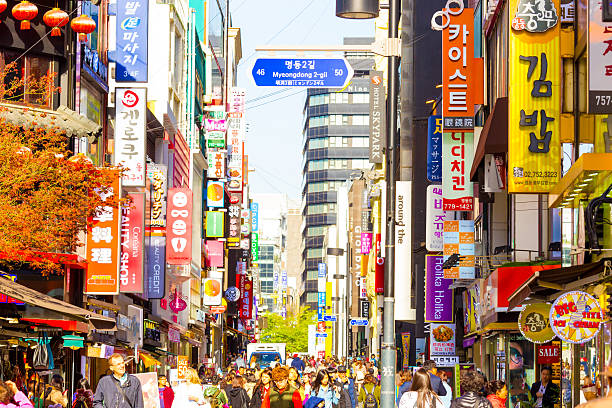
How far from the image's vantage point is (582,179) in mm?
15781

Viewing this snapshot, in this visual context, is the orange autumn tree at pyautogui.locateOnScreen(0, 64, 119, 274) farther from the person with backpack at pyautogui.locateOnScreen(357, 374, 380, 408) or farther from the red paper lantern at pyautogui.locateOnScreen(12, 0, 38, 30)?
the person with backpack at pyautogui.locateOnScreen(357, 374, 380, 408)

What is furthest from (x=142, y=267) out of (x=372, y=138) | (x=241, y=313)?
(x=241, y=313)

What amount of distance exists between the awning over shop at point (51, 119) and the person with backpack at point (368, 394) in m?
10.1

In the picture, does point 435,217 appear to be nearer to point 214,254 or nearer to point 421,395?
point 421,395

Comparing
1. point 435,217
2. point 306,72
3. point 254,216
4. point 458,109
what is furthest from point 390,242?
point 254,216

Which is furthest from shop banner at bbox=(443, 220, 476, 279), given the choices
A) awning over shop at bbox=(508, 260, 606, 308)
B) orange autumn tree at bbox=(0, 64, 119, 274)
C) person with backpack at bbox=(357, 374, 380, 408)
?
awning over shop at bbox=(508, 260, 606, 308)

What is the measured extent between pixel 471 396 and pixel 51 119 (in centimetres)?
1718

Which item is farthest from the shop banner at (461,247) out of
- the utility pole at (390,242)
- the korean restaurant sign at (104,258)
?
the utility pole at (390,242)

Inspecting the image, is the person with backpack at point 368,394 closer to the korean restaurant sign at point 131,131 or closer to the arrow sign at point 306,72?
the arrow sign at point 306,72

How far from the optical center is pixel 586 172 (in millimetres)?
15359

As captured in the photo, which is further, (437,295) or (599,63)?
(437,295)

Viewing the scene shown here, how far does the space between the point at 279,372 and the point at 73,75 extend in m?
18.5

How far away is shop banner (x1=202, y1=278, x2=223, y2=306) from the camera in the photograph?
7250 centimetres

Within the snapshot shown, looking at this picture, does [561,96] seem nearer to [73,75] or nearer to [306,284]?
[73,75]
